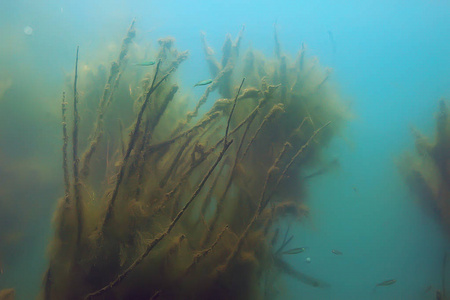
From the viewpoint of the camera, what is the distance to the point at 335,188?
48.6ft

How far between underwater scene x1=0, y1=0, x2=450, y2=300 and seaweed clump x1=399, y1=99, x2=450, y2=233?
0.03 metres

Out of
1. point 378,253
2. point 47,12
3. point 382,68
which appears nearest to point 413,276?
point 378,253

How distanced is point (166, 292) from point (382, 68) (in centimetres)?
3570

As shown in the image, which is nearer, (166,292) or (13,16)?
(166,292)

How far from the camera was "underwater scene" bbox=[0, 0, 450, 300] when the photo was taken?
2199mm

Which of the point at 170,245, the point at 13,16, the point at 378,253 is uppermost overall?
the point at 13,16

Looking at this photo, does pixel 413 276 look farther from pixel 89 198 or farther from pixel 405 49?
pixel 405 49

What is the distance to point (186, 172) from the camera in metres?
2.25

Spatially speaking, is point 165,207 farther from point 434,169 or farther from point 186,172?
point 434,169

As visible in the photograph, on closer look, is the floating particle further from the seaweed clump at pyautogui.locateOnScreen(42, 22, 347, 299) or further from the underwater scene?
the seaweed clump at pyautogui.locateOnScreen(42, 22, 347, 299)

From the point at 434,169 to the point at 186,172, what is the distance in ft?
19.7

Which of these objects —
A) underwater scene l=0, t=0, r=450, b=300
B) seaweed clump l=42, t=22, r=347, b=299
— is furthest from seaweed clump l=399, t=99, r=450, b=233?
seaweed clump l=42, t=22, r=347, b=299

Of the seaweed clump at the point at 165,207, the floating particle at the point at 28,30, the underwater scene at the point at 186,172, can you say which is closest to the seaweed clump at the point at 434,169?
the underwater scene at the point at 186,172

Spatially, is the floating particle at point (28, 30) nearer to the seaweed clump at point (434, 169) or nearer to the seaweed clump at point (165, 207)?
the seaweed clump at point (165, 207)
